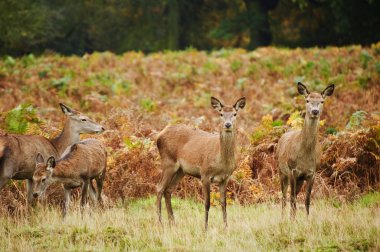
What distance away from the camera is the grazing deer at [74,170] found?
33.8ft

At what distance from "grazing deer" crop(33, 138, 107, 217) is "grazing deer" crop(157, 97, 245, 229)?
1.19 m

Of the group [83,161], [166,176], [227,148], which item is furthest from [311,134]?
[83,161]

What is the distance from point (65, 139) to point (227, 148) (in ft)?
12.3

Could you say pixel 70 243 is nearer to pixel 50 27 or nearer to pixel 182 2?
pixel 50 27

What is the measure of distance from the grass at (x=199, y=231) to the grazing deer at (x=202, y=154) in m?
0.49

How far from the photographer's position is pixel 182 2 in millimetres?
44781

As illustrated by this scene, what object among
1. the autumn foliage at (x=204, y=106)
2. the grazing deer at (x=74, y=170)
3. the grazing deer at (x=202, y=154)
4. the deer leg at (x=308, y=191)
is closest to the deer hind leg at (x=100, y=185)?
the grazing deer at (x=74, y=170)

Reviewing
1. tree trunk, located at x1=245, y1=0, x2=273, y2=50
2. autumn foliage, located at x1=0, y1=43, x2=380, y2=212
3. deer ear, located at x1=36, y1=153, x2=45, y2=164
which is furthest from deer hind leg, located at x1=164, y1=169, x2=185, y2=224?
tree trunk, located at x1=245, y1=0, x2=273, y2=50

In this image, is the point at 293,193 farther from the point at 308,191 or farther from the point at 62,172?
the point at 62,172

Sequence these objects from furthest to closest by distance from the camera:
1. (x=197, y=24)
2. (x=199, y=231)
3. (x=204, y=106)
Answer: (x=197, y=24) < (x=204, y=106) < (x=199, y=231)

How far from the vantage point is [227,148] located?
9.82 meters

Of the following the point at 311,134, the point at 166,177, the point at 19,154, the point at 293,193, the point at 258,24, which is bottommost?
the point at 293,193

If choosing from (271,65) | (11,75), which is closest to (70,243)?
(11,75)

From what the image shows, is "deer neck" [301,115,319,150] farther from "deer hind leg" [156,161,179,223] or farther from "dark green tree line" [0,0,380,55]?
"dark green tree line" [0,0,380,55]
